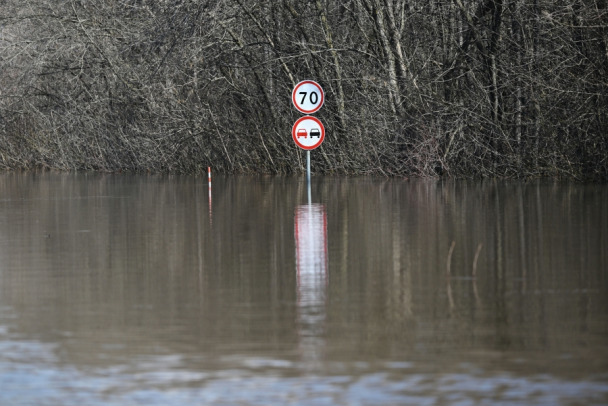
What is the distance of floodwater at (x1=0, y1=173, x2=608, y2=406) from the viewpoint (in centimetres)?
625

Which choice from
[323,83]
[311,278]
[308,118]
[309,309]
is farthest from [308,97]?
[309,309]

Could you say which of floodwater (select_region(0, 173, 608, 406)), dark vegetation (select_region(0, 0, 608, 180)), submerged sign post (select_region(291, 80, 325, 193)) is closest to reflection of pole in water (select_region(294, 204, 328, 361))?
floodwater (select_region(0, 173, 608, 406))

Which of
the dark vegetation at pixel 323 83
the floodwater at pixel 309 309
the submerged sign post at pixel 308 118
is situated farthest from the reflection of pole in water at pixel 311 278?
the submerged sign post at pixel 308 118

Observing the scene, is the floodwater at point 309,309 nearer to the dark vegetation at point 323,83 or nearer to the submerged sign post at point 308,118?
the dark vegetation at point 323,83

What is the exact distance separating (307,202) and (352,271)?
10475 mm

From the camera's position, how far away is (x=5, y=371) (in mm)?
6754

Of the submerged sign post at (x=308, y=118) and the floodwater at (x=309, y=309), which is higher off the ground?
the submerged sign post at (x=308, y=118)

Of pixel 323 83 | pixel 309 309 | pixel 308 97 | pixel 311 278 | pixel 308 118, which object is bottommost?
pixel 309 309

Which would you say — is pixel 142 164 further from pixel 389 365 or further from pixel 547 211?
pixel 389 365

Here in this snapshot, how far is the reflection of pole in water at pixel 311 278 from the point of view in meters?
7.58

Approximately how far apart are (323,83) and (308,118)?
575 centimetres

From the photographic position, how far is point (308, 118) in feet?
95.7

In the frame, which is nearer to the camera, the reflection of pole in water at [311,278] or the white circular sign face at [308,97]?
the reflection of pole in water at [311,278]

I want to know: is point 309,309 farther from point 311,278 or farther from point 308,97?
point 308,97
